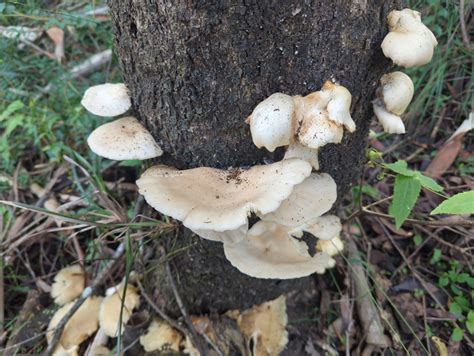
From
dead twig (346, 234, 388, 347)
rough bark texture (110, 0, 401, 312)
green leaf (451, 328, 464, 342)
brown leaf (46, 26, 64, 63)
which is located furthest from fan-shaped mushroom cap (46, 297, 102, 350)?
green leaf (451, 328, 464, 342)

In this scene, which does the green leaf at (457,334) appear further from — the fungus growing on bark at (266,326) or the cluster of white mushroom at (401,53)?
the cluster of white mushroom at (401,53)

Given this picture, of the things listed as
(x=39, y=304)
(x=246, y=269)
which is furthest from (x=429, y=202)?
(x=39, y=304)

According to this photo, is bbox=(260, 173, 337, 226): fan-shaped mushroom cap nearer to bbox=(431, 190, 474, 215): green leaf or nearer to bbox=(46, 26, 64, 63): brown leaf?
bbox=(431, 190, 474, 215): green leaf

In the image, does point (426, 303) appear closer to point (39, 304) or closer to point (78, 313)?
point (78, 313)

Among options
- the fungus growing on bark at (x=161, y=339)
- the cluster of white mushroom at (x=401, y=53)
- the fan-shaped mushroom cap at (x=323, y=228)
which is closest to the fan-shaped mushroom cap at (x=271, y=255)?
the fan-shaped mushroom cap at (x=323, y=228)

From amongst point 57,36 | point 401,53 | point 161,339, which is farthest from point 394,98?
point 57,36
